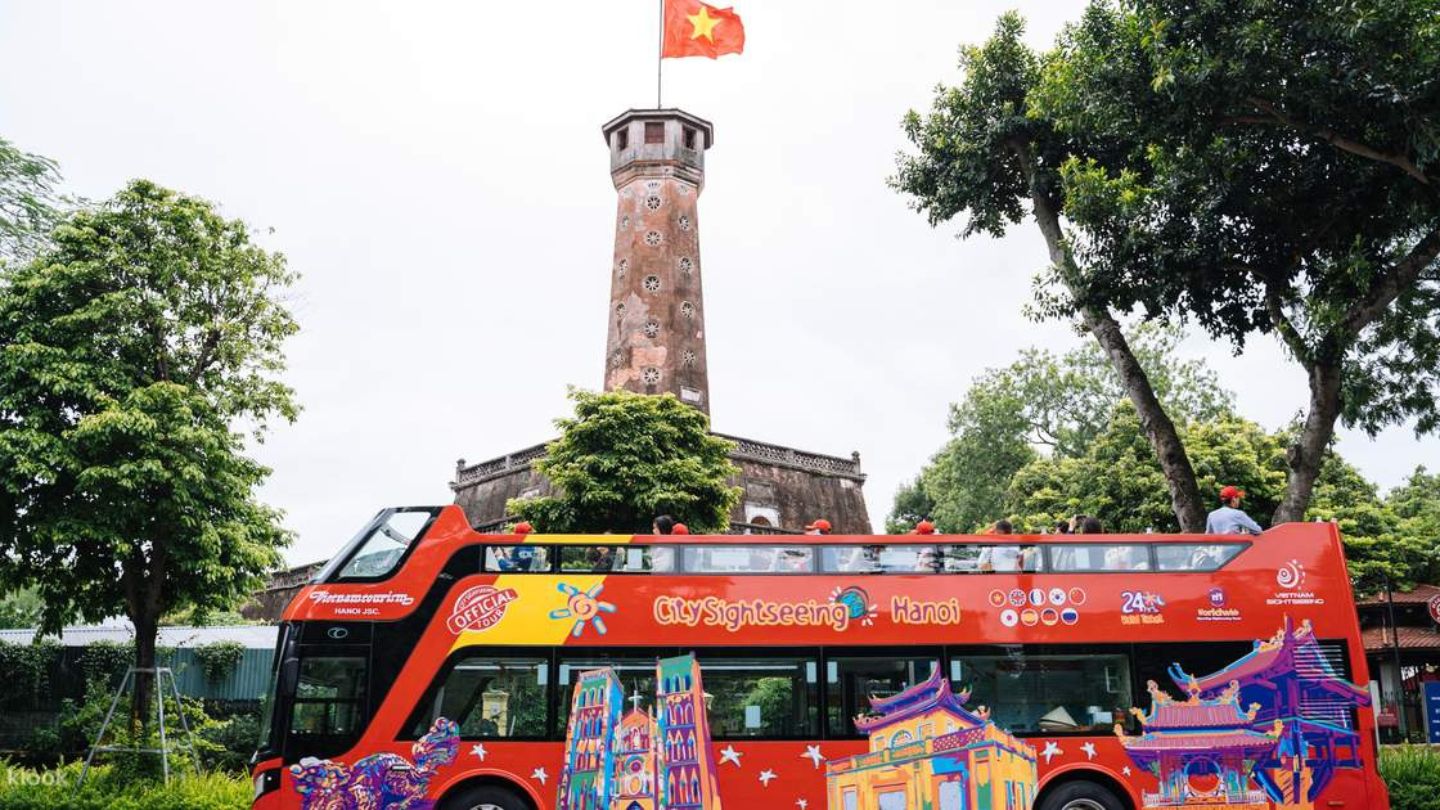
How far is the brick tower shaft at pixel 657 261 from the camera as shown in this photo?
3444cm

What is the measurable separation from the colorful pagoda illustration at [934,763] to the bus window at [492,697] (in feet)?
9.31

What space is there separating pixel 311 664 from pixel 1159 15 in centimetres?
1137

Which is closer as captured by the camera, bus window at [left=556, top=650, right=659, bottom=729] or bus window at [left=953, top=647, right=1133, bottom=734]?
bus window at [left=556, top=650, right=659, bottom=729]

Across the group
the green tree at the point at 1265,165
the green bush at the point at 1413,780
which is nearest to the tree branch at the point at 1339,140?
the green tree at the point at 1265,165

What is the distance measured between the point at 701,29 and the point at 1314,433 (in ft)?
68.2

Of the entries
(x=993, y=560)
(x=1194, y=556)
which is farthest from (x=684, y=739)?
(x=1194, y=556)

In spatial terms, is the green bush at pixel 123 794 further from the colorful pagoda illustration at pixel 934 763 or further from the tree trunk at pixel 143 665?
the colorful pagoda illustration at pixel 934 763

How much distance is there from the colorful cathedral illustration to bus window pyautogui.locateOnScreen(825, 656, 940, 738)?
4.22ft

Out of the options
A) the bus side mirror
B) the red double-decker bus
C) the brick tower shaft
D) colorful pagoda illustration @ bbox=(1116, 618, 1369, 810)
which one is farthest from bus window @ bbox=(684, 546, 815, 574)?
the brick tower shaft

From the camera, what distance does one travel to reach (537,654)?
10.3 m

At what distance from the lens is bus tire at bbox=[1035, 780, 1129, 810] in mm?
10344

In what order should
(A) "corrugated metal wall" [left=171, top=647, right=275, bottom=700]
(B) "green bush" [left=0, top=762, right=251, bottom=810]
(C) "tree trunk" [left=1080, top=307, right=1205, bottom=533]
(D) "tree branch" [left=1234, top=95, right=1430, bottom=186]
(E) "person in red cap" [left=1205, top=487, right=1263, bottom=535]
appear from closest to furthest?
(E) "person in red cap" [left=1205, top=487, right=1263, bottom=535] < (D) "tree branch" [left=1234, top=95, right=1430, bottom=186] < (B) "green bush" [left=0, top=762, right=251, bottom=810] < (C) "tree trunk" [left=1080, top=307, right=1205, bottom=533] < (A) "corrugated metal wall" [left=171, top=647, right=275, bottom=700]

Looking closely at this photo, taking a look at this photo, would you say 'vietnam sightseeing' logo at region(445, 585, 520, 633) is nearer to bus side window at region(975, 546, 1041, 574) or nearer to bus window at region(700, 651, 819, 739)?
bus window at region(700, 651, 819, 739)

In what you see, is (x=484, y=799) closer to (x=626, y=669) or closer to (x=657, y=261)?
(x=626, y=669)
